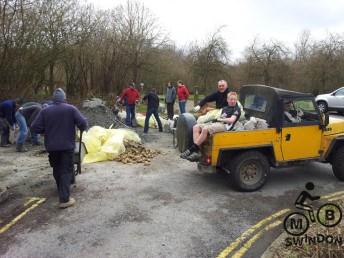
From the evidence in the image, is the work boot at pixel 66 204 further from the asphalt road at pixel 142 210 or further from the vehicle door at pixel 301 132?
the vehicle door at pixel 301 132

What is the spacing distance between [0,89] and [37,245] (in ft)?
40.6

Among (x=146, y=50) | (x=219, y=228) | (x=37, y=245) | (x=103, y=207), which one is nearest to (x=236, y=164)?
(x=219, y=228)

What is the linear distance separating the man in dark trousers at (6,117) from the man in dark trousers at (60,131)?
545 cm

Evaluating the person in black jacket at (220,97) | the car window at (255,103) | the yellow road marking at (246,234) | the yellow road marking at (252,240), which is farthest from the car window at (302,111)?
the yellow road marking at (252,240)

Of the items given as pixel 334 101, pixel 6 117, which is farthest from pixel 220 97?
pixel 334 101

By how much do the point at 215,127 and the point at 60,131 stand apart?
269 centimetres

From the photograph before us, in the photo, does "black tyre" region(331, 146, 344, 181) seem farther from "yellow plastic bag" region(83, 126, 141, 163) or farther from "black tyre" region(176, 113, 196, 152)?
"yellow plastic bag" region(83, 126, 141, 163)

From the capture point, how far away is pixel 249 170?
270 inches

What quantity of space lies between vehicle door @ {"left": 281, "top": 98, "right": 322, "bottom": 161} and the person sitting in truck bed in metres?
0.98

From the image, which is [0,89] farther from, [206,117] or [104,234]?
[104,234]

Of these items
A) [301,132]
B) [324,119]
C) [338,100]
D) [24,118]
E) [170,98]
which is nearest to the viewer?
[301,132]

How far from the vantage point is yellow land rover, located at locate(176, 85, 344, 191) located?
666 centimetres

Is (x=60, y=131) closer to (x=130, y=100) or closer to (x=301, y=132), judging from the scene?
(x=301, y=132)

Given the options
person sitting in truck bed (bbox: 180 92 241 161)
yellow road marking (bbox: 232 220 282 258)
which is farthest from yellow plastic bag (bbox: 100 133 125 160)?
yellow road marking (bbox: 232 220 282 258)
